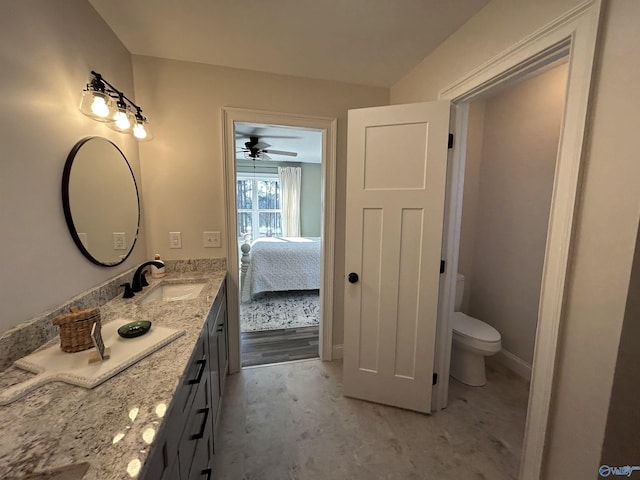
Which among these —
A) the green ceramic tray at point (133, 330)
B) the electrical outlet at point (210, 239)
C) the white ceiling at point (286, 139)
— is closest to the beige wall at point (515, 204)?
the white ceiling at point (286, 139)

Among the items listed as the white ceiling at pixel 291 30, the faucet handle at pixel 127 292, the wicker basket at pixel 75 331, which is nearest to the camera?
the wicker basket at pixel 75 331

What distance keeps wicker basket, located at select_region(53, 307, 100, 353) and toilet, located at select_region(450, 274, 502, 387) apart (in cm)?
212

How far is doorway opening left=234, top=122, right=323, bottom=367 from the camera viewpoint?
8.91ft

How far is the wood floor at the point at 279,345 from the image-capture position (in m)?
2.42

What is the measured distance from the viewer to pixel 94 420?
622mm

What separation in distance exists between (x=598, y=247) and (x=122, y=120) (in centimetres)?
223

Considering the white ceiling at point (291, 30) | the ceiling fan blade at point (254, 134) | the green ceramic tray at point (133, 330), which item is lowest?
the green ceramic tray at point (133, 330)

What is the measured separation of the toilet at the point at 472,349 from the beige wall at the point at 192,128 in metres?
2.02

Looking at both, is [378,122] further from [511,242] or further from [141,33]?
[511,242]

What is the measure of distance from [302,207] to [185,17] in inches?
209

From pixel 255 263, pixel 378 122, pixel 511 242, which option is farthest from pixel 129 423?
pixel 255 263

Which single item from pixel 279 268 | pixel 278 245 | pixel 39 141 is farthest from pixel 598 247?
pixel 278 245

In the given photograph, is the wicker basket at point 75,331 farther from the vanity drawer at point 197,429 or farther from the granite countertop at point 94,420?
the vanity drawer at point 197,429

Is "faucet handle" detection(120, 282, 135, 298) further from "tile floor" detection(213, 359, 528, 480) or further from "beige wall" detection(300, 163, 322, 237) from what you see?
"beige wall" detection(300, 163, 322, 237)
